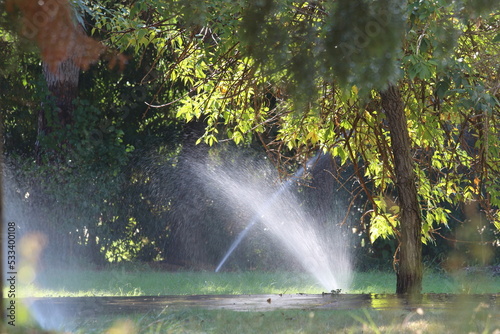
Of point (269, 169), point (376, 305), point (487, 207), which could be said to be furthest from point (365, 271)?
point (376, 305)

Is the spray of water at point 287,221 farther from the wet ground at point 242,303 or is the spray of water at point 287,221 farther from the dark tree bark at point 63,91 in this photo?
the wet ground at point 242,303

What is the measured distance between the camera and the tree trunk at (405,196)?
5773 mm

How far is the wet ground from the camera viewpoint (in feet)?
16.0

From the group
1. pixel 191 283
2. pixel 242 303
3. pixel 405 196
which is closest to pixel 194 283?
pixel 191 283

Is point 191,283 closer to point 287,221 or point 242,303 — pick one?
point 287,221

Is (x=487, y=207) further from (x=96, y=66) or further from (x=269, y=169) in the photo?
(x=96, y=66)

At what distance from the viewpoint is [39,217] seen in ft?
33.9

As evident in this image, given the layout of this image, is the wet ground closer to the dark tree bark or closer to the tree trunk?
the tree trunk

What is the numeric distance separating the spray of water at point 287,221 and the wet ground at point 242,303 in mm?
4600

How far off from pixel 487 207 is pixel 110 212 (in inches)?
246

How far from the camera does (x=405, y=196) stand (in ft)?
19.2

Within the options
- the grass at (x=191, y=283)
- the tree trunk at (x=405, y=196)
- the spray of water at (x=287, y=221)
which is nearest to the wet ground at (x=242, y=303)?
the tree trunk at (x=405, y=196)

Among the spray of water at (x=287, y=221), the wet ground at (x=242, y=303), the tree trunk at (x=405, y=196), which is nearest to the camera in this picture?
the wet ground at (x=242, y=303)

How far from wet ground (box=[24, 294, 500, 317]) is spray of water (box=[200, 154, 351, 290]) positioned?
4.60 meters
